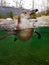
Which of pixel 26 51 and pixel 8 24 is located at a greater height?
pixel 8 24

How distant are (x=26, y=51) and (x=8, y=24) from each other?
495 mm

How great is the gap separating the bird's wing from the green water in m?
0.13

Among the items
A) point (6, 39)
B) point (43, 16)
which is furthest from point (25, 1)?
point (6, 39)

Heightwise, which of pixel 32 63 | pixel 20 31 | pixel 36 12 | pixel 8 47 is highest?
pixel 36 12

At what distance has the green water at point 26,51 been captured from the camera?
3871mm

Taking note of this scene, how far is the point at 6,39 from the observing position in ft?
12.7

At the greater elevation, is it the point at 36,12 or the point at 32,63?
the point at 36,12

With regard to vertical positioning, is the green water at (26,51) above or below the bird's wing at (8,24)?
below

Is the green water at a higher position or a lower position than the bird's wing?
lower

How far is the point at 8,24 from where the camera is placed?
3.82 m

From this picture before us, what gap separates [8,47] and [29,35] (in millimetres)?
369

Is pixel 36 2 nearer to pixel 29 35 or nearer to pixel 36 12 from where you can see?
pixel 36 12

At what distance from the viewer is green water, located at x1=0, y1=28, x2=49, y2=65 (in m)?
3.87

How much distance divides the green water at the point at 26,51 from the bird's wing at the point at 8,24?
A: 127mm
